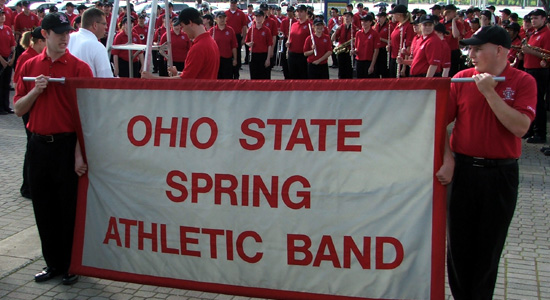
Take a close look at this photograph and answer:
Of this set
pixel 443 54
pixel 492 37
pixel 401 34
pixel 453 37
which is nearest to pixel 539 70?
pixel 443 54

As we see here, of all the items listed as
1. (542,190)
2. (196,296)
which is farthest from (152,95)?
(542,190)

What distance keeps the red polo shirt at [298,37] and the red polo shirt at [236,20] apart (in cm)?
473

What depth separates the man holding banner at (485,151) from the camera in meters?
3.75

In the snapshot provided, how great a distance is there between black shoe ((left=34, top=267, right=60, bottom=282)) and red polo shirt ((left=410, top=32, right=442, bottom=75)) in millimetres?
6900

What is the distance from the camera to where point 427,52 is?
33.2 feet

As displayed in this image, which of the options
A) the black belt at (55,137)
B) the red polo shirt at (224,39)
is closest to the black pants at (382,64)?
the red polo shirt at (224,39)

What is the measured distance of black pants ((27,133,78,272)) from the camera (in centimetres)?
475

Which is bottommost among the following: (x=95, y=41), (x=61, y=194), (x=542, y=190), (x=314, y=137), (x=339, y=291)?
(x=542, y=190)

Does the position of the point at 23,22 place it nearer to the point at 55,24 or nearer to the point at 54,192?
the point at 55,24

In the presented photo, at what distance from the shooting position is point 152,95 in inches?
170

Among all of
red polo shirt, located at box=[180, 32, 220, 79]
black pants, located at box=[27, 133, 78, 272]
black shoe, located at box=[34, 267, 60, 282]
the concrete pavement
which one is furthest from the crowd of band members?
black shoe, located at box=[34, 267, 60, 282]

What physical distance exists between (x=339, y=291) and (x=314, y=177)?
0.73 meters

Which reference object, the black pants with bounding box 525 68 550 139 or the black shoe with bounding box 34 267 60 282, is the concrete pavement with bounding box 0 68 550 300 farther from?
the black pants with bounding box 525 68 550 139

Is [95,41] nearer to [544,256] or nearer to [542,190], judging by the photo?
[544,256]
